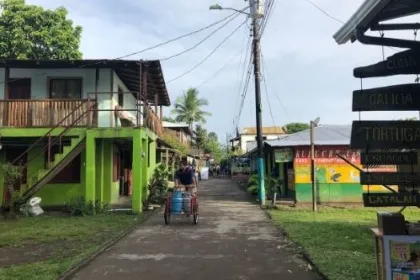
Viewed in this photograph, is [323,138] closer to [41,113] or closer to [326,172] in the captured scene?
[326,172]

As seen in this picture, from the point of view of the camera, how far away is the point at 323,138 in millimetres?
18984

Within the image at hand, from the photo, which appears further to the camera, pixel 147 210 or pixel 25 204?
pixel 147 210

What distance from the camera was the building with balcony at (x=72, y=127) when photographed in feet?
49.6

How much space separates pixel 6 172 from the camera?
13914 mm

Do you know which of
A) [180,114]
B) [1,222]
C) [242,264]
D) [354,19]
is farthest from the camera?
[180,114]

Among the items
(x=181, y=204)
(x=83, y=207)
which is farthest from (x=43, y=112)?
(x=181, y=204)

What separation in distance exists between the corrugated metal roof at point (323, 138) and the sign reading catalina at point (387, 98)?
13.3m

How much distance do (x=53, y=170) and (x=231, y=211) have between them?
6.21 meters

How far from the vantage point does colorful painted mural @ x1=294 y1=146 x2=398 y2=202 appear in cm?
1781

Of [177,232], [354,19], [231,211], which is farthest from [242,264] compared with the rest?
[231,211]

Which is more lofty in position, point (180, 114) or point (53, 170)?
point (180, 114)

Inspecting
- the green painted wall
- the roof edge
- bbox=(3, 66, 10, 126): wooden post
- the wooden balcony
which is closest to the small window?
bbox=(3, 66, 10, 126): wooden post

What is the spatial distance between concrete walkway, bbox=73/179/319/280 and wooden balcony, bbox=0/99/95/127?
4.96 metres

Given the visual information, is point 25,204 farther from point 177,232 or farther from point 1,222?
point 177,232
